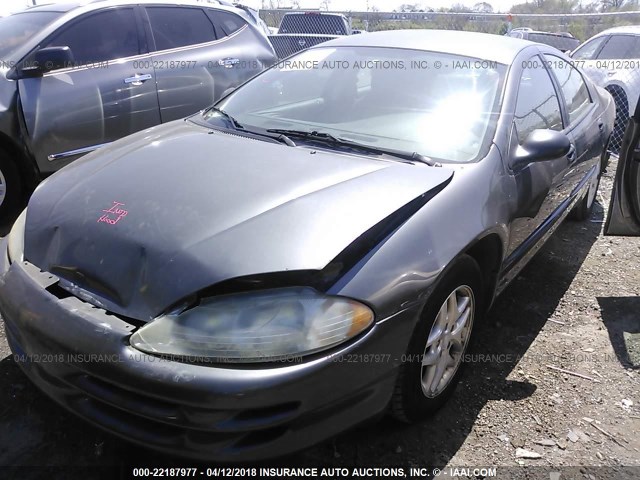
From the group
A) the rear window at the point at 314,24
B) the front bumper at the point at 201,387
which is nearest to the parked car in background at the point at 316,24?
the rear window at the point at 314,24

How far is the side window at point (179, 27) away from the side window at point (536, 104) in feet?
11.1

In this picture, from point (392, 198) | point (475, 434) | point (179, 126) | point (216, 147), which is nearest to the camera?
point (392, 198)

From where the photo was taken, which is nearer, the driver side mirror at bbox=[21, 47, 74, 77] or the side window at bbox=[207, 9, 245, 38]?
the driver side mirror at bbox=[21, 47, 74, 77]

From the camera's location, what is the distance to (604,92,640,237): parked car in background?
3.12 meters

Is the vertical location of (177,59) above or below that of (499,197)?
above

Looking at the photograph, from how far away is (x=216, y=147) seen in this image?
2488mm

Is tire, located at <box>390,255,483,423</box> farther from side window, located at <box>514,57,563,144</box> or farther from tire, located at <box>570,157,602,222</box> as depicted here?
tire, located at <box>570,157,602,222</box>

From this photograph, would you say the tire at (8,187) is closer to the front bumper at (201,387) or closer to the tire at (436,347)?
the front bumper at (201,387)

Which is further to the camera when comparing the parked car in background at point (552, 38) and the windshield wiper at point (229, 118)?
the parked car in background at point (552, 38)

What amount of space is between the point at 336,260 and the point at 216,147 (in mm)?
1062

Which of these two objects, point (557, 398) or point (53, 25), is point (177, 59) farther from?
point (557, 398)

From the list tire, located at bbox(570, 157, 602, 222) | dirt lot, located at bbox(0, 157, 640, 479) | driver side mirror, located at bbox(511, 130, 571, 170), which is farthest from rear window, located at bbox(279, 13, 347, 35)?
driver side mirror, located at bbox(511, 130, 571, 170)

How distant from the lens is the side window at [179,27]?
16.3ft

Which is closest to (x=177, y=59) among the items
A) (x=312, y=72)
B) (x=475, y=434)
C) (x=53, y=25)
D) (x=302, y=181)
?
(x=53, y=25)
